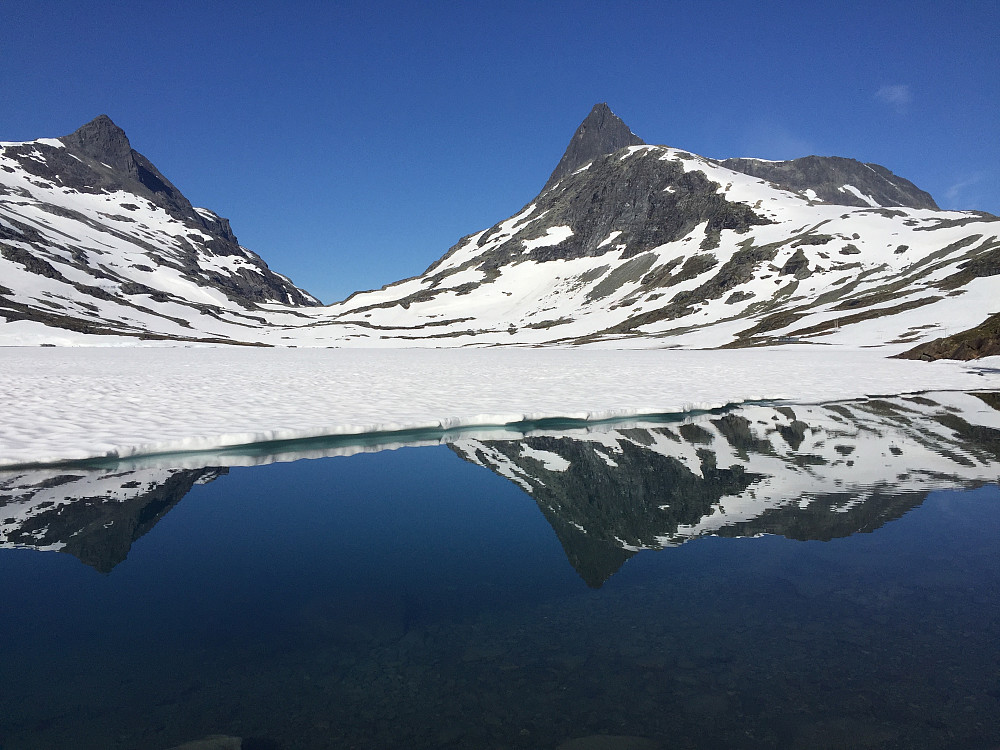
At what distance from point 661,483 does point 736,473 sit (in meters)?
1.74

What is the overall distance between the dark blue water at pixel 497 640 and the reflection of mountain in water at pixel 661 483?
18.0 inches

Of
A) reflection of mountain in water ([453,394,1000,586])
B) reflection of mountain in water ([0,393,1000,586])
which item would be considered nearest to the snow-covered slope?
reflection of mountain in water ([453,394,1000,586])

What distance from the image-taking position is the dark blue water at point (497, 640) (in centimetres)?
422

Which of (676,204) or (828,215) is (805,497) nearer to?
(828,215)

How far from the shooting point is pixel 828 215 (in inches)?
5620

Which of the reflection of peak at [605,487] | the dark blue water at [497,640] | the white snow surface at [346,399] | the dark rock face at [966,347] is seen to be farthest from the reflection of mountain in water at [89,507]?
the dark rock face at [966,347]

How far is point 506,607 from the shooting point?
614 cm

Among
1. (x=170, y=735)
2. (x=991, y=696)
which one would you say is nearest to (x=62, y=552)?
(x=170, y=735)

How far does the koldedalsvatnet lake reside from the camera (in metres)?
4.27

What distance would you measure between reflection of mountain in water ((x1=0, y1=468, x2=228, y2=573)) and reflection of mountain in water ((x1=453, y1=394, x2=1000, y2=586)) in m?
5.95

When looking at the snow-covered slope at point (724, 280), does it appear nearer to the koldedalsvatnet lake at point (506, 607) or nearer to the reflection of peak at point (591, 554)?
the koldedalsvatnet lake at point (506, 607)

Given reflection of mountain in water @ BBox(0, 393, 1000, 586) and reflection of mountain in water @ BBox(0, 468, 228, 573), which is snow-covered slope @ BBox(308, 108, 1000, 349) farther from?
reflection of mountain in water @ BBox(0, 468, 228, 573)

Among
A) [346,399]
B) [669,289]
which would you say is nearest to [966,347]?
[346,399]

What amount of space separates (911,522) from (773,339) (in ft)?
214
